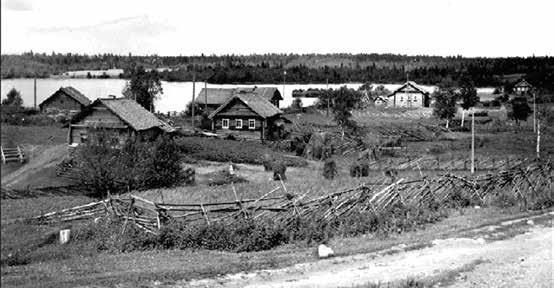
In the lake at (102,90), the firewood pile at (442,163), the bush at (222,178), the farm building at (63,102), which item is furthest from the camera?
the farm building at (63,102)

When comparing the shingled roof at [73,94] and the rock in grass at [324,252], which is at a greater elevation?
the shingled roof at [73,94]

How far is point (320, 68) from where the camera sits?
149250 mm

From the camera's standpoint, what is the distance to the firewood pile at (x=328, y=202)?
19.4 metres

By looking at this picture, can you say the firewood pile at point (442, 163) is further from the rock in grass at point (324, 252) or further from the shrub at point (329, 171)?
the rock in grass at point (324, 252)

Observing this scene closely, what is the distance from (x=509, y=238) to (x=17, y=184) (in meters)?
22.6

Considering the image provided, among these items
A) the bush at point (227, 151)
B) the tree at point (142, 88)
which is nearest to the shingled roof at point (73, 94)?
the tree at point (142, 88)

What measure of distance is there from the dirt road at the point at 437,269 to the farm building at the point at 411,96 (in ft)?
225

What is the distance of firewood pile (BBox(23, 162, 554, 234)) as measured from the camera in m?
19.4

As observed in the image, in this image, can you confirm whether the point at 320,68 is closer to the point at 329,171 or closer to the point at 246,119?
the point at 246,119

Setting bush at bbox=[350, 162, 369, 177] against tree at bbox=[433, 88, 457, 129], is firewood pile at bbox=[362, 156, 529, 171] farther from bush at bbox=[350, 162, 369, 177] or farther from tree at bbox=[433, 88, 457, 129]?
tree at bbox=[433, 88, 457, 129]

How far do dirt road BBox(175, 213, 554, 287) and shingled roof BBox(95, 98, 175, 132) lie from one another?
2716 centimetres

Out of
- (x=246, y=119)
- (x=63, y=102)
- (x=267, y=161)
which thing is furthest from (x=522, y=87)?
(x=63, y=102)

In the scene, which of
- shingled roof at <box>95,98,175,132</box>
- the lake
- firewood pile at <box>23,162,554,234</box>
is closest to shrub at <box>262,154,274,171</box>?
shingled roof at <box>95,98,175,132</box>

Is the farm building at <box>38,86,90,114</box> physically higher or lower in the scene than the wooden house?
lower
